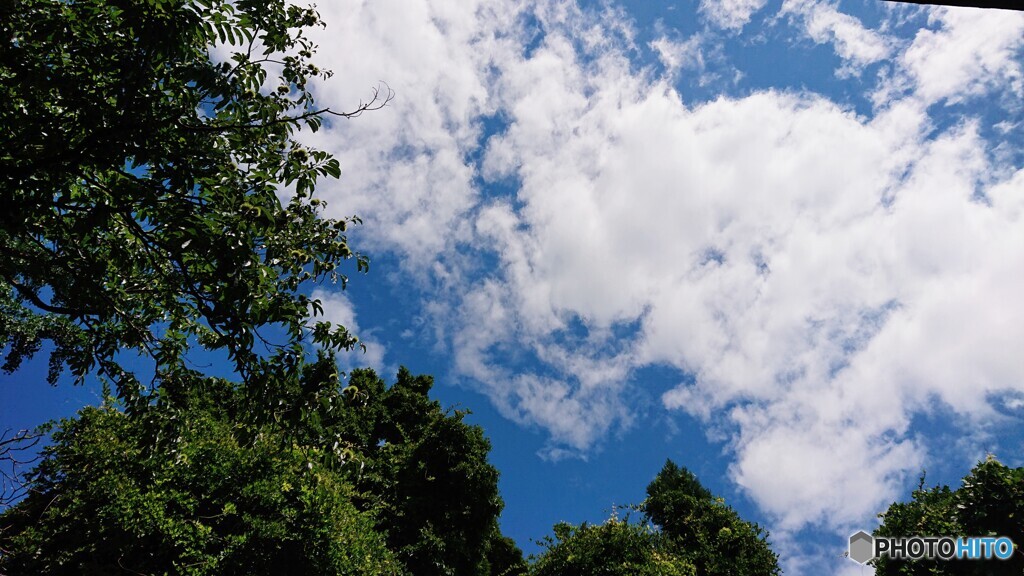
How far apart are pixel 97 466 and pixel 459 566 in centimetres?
1380

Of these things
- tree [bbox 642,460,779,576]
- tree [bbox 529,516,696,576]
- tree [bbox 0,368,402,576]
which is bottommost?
tree [bbox 0,368,402,576]

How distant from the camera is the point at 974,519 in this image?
11.8m

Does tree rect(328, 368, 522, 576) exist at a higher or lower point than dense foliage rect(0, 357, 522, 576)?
higher

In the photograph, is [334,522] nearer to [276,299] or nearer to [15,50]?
[276,299]

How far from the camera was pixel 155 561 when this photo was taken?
41.4 ft

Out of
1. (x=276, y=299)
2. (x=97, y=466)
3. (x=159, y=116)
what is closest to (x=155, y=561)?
(x=97, y=466)

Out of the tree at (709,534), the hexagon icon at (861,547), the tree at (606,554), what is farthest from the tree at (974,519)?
the tree at (709,534)

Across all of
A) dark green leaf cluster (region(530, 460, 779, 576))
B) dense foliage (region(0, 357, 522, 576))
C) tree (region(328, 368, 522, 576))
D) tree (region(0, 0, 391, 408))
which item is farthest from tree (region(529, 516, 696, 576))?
tree (region(0, 0, 391, 408))

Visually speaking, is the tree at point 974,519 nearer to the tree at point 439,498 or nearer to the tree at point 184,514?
the tree at point 439,498

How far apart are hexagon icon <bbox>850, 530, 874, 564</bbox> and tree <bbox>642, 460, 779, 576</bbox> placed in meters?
12.3

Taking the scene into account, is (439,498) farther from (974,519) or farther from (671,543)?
(974,519)

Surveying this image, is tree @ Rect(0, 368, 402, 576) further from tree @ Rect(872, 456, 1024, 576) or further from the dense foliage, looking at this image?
tree @ Rect(872, 456, 1024, 576)

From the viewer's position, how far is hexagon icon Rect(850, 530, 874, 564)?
13812mm

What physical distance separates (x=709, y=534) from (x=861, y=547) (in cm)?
1689
